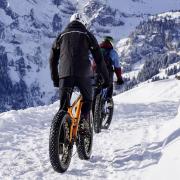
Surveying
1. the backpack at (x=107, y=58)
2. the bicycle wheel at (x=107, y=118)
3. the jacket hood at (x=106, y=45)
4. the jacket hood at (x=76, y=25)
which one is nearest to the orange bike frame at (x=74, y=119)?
the jacket hood at (x=76, y=25)

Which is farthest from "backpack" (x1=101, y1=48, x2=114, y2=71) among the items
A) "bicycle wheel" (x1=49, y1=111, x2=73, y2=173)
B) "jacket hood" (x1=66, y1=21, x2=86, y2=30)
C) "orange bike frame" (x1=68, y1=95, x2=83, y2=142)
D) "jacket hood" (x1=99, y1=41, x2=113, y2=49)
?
"bicycle wheel" (x1=49, y1=111, x2=73, y2=173)

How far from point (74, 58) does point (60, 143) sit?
1.60 meters

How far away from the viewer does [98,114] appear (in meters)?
14.8

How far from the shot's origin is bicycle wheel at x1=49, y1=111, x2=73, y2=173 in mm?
9297

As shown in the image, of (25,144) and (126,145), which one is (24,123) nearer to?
(25,144)

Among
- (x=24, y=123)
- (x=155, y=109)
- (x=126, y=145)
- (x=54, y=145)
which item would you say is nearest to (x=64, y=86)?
(x=54, y=145)

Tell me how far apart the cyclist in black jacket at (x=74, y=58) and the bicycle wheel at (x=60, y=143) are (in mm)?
342

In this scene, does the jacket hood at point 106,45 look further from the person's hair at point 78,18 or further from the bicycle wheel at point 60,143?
the bicycle wheel at point 60,143

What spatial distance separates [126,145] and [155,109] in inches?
383

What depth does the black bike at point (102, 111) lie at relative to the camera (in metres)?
14.7

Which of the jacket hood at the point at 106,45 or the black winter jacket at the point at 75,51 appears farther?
the jacket hood at the point at 106,45

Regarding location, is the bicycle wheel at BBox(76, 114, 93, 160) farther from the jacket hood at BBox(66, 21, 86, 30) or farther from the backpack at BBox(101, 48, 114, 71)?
the backpack at BBox(101, 48, 114, 71)

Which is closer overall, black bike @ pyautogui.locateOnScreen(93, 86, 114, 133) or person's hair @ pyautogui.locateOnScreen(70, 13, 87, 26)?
person's hair @ pyautogui.locateOnScreen(70, 13, 87, 26)

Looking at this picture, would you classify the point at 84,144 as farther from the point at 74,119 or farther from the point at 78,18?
the point at 78,18
